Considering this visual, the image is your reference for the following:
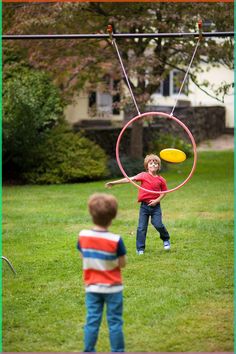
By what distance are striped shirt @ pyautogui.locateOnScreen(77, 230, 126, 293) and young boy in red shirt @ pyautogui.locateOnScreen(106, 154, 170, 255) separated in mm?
3055

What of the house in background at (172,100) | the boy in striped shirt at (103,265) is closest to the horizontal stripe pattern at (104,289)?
the boy in striped shirt at (103,265)

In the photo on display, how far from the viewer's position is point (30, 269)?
8375 millimetres

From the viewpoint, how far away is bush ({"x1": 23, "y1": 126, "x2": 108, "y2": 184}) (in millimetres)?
17500

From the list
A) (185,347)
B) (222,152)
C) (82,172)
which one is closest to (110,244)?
(185,347)

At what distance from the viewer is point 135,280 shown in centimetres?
771

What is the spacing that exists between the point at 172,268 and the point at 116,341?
3.24m

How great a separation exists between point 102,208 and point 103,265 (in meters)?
0.41

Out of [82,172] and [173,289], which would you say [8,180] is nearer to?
[82,172]

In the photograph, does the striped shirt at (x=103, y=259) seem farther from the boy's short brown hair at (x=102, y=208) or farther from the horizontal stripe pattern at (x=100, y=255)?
the boy's short brown hair at (x=102, y=208)

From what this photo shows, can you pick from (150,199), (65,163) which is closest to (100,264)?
(150,199)

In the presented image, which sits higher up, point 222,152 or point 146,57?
point 146,57

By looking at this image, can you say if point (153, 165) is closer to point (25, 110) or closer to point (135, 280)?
Answer: point (135, 280)

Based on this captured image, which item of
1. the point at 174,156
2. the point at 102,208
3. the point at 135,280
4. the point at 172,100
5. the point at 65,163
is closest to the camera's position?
the point at 102,208

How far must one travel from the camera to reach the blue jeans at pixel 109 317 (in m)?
5.06
